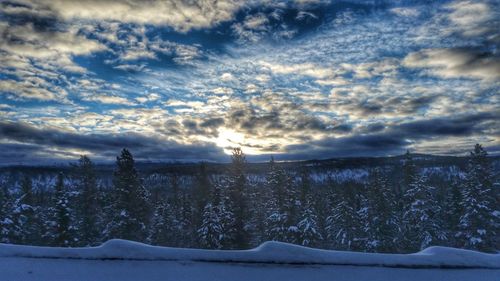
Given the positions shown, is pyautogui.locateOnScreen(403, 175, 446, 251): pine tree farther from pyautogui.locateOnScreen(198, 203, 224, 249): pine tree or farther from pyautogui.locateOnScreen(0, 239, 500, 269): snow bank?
pyautogui.locateOnScreen(0, 239, 500, 269): snow bank

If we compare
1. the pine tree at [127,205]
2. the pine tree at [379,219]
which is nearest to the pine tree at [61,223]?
the pine tree at [127,205]

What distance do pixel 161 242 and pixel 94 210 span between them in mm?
9522

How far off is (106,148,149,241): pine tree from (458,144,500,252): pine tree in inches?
1088

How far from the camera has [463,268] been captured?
22.0ft

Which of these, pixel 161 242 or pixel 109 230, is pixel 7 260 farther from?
pixel 161 242

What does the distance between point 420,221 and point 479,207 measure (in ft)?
15.5

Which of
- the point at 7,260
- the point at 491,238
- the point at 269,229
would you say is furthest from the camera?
the point at 269,229

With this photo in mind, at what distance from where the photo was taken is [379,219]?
32406 millimetres

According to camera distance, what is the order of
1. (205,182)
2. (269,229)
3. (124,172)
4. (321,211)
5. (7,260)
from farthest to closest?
(321,211)
(205,182)
(269,229)
(124,172)
(7,260)

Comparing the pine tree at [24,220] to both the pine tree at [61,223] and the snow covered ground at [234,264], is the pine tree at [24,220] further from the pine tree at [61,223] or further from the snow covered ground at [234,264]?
the snow covered ground at [234,264]

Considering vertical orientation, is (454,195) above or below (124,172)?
below

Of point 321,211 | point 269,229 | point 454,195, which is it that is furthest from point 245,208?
point 454,195

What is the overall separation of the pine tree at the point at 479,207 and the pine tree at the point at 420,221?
233cm

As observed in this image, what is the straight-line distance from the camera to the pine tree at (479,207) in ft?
88.6
